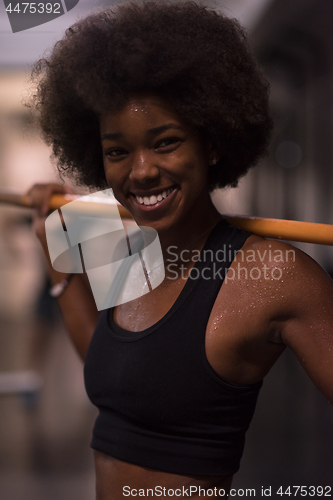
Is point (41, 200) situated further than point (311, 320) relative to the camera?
Yes

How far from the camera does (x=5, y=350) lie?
1.94m

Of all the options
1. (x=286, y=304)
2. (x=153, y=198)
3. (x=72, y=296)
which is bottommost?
(x=72, y=296)

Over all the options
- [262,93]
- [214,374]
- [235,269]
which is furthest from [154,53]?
[214,374]

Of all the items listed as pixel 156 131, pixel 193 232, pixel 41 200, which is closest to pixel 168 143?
pixel 156 131

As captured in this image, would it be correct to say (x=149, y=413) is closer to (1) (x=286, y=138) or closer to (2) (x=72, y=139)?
(2) (x=72, y=139)

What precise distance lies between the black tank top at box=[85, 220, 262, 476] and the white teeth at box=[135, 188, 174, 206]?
3.5 inches

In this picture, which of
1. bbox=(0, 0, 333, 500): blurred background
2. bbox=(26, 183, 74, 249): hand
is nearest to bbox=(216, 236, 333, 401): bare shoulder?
bbox=(0, 0, 333, 500): blurred background

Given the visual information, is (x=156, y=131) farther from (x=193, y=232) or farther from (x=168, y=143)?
(x=193, y=232)

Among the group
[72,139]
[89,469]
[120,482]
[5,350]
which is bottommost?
[5,350]

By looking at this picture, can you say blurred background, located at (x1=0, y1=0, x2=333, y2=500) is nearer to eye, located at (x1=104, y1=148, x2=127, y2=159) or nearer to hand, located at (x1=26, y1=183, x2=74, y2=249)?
hand, located at (x1=26, y1=183, x2=74, y2=249)

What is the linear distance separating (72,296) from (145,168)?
359 mm

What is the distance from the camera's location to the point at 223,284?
0.50 meters

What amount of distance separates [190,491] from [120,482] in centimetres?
9

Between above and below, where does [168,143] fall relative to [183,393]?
above
